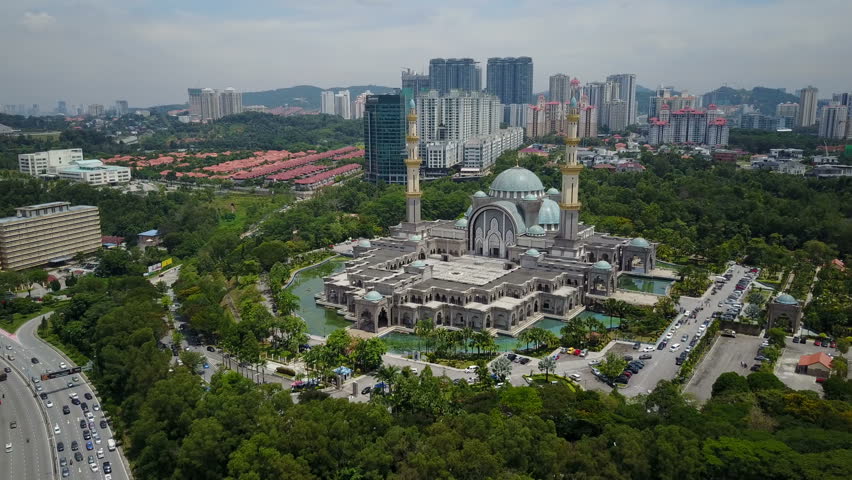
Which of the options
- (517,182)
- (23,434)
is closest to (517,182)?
(517,182)

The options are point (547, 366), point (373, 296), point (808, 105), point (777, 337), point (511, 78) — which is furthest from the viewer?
point (511, 78)

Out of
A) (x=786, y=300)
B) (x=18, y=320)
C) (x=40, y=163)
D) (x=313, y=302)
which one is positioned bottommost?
(x=18, y=320)

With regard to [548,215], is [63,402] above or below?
below

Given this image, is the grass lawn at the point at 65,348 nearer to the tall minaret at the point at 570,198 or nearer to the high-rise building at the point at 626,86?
the tall minaret at the point at 570,198

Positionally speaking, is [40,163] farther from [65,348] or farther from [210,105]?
[210,105]

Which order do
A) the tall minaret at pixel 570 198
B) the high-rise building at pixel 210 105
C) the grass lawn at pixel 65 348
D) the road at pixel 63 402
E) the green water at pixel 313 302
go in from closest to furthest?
1. the road at pixel 63 402
2. the grass lawn at pixel 65 348
3. the green water at pixel 313 302
4. the tall minaret at pixel 570 198
5. the high-rise building at pixel 210 105

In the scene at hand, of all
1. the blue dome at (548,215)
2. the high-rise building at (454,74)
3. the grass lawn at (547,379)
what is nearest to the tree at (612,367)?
the grass lawn at (547,379)

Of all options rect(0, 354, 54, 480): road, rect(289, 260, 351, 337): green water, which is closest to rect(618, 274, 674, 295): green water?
rect(289, 260, 351, 337): green water
